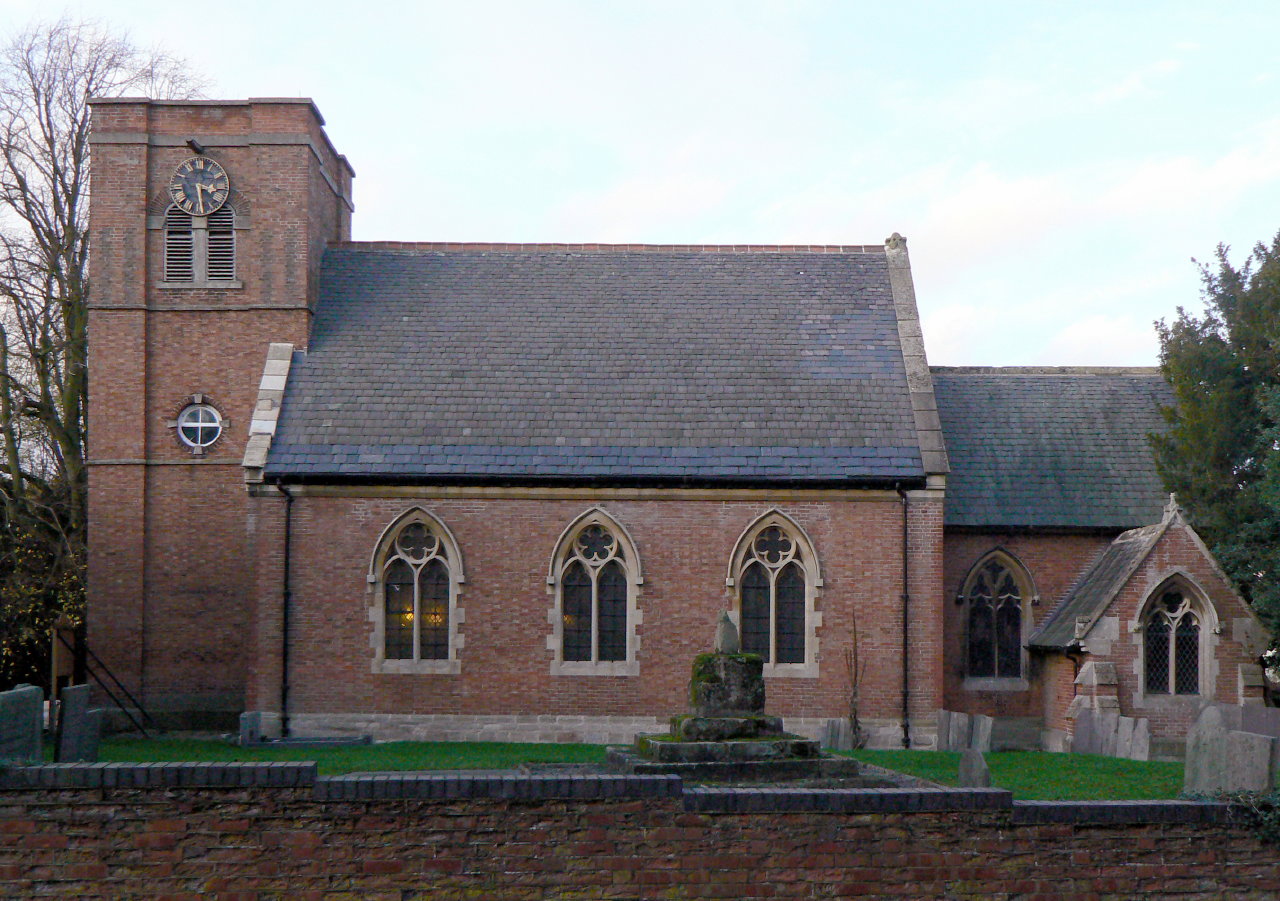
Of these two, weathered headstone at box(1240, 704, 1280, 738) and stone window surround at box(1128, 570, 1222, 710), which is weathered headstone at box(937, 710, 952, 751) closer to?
stone window surround at box(1128, 570, 1222, 710)

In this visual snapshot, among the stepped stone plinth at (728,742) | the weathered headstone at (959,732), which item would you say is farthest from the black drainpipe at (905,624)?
the stepped stone plinth at (728,742)

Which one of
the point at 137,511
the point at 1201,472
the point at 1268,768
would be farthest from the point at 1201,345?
the point at 137,511

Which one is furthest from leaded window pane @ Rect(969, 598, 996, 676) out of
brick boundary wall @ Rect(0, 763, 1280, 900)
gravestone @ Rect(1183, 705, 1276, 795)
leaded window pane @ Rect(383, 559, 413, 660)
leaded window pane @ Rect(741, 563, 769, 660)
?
brick boundary wall @ Rect(0, 763, 1280, 900)

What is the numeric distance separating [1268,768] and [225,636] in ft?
60.0

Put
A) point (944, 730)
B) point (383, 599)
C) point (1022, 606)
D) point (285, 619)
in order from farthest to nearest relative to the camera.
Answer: point (1022, 606) < point (383, 599) < point (285, 619) < point (944, 730)

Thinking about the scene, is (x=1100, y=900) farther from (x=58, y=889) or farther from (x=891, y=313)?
(x=891, y=313)

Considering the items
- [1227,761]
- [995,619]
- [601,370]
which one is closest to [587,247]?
[601,370]

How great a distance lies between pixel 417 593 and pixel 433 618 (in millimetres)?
543

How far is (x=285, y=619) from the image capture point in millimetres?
21891

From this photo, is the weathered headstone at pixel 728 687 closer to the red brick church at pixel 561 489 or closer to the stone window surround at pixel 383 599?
the red brick church at pixel 561 489

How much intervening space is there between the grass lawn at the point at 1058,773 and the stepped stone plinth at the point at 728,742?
182 cm

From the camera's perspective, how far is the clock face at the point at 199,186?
2462 cm

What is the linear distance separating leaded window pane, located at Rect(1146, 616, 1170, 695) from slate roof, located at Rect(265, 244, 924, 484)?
191 inches

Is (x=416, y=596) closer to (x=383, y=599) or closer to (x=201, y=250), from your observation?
(x=383, y=599)
